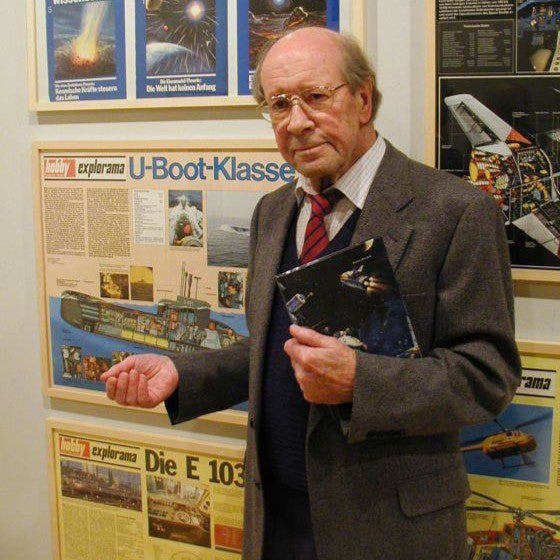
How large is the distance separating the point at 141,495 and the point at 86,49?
112 cm

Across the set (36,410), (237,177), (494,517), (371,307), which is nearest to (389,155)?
(371,307)

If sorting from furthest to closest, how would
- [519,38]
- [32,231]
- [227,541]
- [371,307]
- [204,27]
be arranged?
[32,231] < [227,541] < [204,27] < [519,38] < [371,307]

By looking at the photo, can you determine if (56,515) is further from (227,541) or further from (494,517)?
(494,517)

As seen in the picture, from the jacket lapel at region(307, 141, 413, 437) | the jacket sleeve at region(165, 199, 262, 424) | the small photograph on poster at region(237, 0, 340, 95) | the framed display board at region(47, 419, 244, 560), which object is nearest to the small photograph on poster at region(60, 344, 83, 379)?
the framed display board at region(47, 419, 244, 560)

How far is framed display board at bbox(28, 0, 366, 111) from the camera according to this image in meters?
1.57

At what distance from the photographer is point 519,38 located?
4.54 ft

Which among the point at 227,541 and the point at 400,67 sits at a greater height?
the point at 400,67

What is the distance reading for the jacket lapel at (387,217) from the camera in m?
1.13

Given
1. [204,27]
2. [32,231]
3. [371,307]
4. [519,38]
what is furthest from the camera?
[32,231]

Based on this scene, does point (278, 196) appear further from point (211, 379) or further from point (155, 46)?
point (155, 46)

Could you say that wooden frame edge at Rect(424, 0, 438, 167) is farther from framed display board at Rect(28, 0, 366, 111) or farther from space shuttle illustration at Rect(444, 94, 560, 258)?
framed display board at Rect(28, 0, 366, 111)

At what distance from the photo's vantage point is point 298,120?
1.19 meters

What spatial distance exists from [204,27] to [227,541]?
1.21 meters

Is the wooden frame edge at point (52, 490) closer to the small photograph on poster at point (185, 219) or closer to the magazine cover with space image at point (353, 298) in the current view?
the small photograph on poster at point (185, 219)
